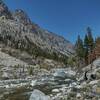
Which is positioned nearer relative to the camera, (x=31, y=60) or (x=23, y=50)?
(x=31, y=60)

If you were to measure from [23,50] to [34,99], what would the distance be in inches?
7028

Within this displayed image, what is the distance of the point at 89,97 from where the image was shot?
71.5 feet

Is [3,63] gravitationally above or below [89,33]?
below

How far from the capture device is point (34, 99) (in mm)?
20391

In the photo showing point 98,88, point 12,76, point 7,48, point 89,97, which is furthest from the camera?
point 7,48

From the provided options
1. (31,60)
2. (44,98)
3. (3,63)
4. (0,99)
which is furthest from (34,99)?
(31,60)

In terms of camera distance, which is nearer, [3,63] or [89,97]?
[89,97]

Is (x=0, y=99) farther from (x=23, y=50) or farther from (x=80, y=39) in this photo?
(x=23, y=50)

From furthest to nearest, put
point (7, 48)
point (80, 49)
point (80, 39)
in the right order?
1. point (7, 48)
2. point (80, 39)
3. point (80, 49)

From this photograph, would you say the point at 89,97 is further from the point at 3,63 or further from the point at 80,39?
the point at 3,63

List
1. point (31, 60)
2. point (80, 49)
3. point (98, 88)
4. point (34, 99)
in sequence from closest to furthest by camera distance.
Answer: point (34, 99) → point (98, 88) → point (80, 49) → point (31, 60)

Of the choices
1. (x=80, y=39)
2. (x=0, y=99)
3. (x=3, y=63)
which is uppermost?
(x=80, y=39)

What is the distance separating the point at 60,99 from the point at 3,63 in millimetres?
116469

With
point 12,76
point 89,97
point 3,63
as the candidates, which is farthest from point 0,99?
point 3,63
